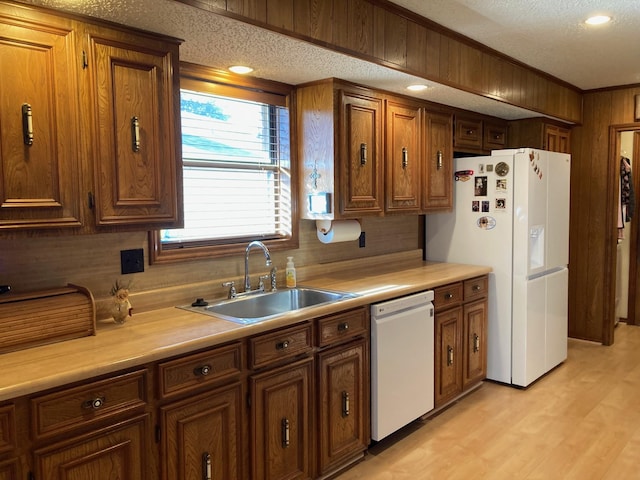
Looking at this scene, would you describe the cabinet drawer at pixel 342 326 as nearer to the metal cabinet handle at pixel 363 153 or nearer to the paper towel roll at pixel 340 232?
the paper towel roll at pixel 340 232

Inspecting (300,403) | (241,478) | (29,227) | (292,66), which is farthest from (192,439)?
(292,66)

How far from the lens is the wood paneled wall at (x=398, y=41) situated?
209cm

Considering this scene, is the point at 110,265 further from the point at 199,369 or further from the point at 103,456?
the point at 103,456

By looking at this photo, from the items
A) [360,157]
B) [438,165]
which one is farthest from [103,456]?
[438,165]

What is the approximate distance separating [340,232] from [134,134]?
4.95ft

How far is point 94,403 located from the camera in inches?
65.2

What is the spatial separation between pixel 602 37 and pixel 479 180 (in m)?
1.19

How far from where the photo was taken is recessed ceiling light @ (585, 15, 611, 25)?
286cm

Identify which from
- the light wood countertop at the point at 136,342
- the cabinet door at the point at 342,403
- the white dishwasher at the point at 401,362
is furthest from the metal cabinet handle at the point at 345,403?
the light wood countertop at the point at 136,342

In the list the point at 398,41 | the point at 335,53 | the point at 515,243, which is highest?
the point at 398,41

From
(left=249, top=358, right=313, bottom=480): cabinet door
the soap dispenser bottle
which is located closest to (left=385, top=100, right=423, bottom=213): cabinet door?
the soap dispenser bottle

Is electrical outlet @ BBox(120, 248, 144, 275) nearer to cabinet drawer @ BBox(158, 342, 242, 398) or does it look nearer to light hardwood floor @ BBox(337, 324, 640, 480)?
cabinet drawer @ BBox(158, 342, 242, 398)

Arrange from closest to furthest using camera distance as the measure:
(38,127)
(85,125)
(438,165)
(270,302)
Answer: (38,127) < (85,125) < (270,302) < (438,165)

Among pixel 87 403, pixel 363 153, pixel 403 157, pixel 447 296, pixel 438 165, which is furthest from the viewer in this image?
pixel 438 165
